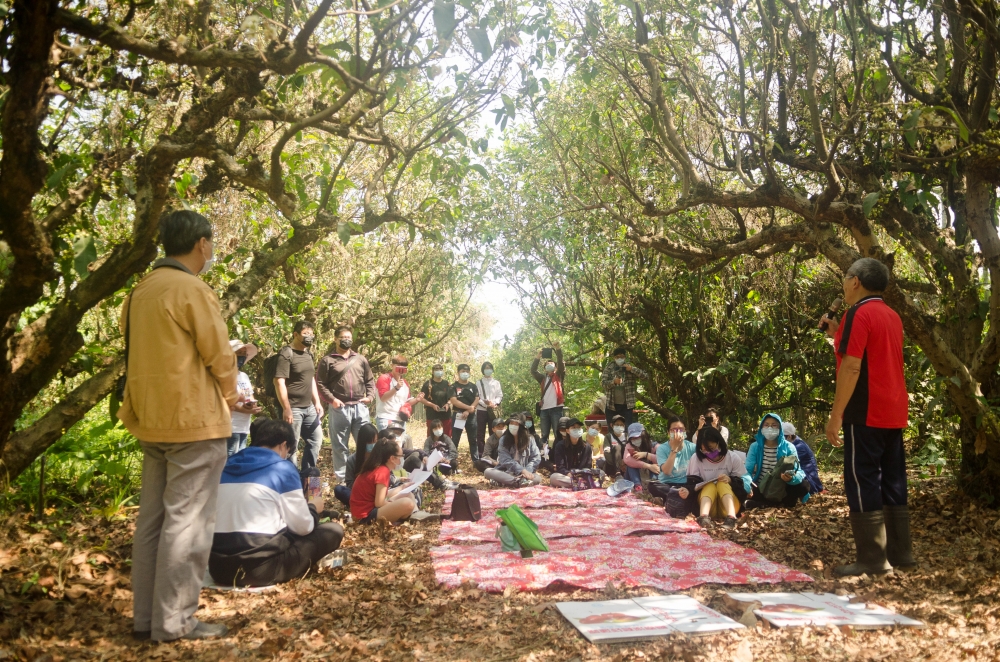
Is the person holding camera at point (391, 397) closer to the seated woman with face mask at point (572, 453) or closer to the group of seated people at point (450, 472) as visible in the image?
the group of seated people at point (450, 472)

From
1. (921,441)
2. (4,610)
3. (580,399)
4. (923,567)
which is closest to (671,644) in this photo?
(923,567)

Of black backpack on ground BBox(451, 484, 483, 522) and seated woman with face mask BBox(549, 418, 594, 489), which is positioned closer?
black backpack on ground BBox(451, 484, 483, 522)

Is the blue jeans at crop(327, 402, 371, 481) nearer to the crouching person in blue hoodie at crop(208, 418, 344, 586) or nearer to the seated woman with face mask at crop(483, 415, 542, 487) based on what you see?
the seated woman with face mask at crop(483, 415, 542, 487)

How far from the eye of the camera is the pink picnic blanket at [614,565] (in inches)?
185

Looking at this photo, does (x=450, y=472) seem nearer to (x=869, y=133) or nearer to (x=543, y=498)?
(x=543, y=498)

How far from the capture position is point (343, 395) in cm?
851

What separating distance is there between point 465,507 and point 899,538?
3.71 m

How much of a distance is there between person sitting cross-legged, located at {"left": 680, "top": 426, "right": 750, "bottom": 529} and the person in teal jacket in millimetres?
324

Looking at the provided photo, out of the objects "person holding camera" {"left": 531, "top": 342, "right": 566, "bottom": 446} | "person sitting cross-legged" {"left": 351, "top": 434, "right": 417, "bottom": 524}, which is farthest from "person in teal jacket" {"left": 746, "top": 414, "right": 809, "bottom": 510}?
"person holding camera" {"left": 531, "top": 342, "right": 566, "bottom": 446}

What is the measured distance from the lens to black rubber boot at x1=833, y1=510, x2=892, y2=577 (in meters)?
4.35

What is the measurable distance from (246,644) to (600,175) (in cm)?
874

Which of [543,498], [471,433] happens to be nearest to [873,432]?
[543,498]

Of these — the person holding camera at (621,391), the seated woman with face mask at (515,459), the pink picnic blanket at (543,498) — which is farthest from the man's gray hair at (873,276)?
the person holding camera at (621,391)

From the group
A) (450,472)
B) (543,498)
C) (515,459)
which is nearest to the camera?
(543,498)
